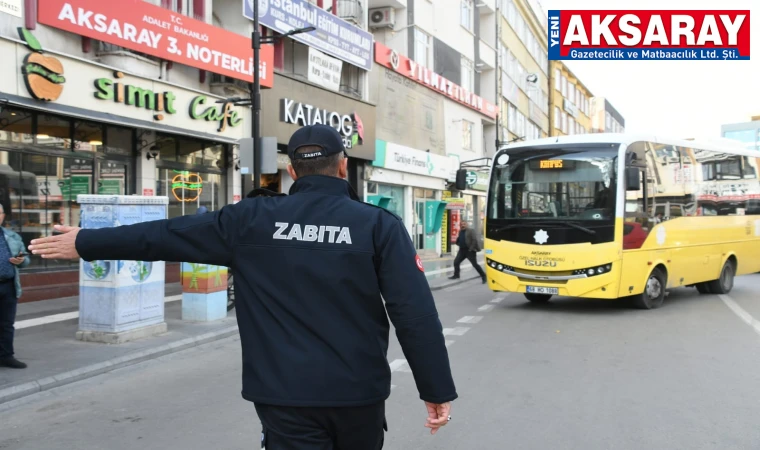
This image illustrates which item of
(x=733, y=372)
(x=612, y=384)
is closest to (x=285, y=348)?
(x=612, y=384)

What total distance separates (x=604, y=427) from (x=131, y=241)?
Result: 404cm

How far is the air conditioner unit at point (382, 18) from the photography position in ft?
92.6

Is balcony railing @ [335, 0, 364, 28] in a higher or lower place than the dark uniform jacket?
higher

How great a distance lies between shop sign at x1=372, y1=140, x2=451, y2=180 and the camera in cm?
2603

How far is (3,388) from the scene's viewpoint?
6.48 m

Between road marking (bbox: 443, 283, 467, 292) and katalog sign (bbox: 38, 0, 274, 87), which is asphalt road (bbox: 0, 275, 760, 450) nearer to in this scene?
road marking (bbox: 443, 283, 467, 292)

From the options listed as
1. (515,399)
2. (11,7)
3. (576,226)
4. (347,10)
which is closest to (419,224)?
(347,10)

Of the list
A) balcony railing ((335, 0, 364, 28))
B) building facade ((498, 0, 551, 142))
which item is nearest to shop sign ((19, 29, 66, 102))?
balcony railing ((335, 0, 364, 28))

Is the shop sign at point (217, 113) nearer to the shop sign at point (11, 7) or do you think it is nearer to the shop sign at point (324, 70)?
the shop sign at point (324, 70)

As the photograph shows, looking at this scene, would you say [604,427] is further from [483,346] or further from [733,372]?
[483,346]

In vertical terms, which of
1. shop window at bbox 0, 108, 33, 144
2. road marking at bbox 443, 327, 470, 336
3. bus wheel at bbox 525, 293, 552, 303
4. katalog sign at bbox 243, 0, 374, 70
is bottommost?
road marking at bbox 443, 327, 470, 336

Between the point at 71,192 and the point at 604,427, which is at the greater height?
the point at 71,192

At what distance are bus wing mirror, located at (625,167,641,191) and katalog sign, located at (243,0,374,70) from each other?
10.8 meters

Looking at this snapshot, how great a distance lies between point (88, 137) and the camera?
14328 mm
